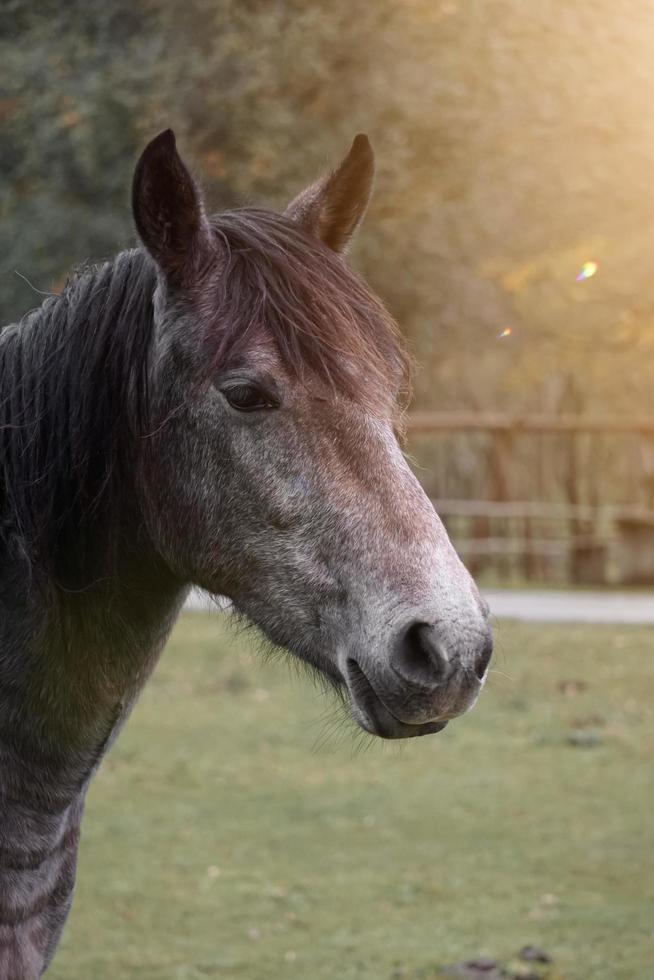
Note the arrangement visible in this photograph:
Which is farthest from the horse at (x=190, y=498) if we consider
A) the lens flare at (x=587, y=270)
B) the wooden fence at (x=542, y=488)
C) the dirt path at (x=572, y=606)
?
the wooden fence at (x=542, y=488)

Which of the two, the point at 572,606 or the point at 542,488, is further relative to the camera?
the point at 542,488

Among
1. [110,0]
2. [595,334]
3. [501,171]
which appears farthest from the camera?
[595,334]

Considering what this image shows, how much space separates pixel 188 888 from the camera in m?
6.04

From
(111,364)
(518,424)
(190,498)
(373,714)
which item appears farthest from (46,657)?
(518,424)

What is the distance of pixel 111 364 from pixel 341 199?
72 centimetres

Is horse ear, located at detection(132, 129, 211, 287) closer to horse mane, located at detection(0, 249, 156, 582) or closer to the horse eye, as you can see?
horse mane, located at detection(0, 249, 156, 582)

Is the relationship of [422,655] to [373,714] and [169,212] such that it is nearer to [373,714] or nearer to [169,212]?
[373,714]

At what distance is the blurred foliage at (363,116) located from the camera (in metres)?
5.82

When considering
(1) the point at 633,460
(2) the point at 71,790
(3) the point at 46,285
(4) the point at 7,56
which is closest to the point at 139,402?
(2) the point at 71,790

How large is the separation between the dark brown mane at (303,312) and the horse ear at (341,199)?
0.23 meters

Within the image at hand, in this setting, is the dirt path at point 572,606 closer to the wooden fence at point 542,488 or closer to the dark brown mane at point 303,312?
the wooden fence at point 542,488

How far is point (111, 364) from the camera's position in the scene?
2.78 m

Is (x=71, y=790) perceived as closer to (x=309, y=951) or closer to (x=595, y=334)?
(x=309, y=951)

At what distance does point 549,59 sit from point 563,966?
14.6ft
